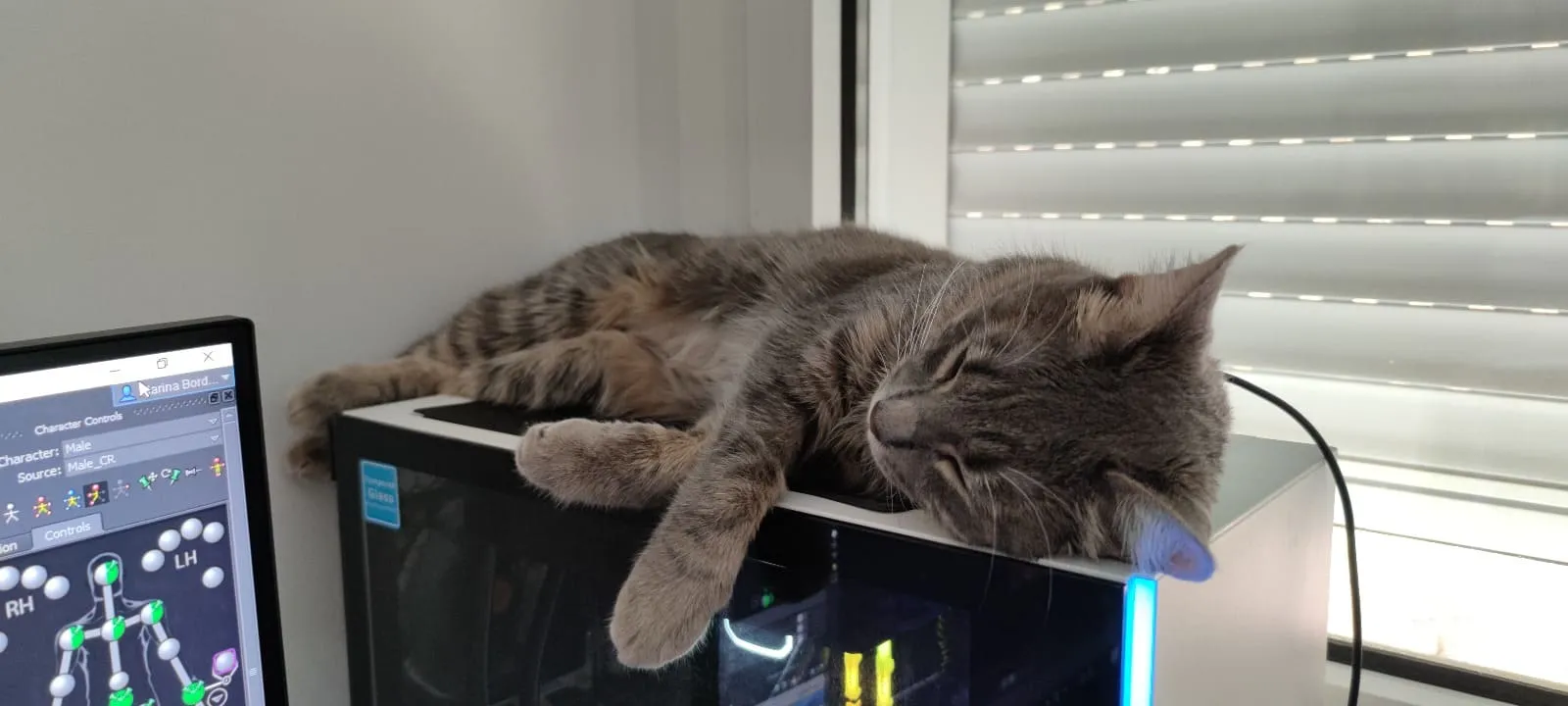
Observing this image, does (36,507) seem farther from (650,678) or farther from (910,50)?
(910,50)

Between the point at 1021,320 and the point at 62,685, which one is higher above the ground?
the point at 1021,320

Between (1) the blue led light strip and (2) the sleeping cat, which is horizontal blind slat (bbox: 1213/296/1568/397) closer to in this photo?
(2) the sleeping cat

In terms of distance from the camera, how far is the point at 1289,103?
132cm

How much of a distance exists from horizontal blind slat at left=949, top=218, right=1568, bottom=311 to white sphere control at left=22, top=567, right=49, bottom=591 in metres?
1.04

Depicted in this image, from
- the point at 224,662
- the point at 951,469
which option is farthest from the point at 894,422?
the point at 224,662

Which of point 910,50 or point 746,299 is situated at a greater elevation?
point 910,50

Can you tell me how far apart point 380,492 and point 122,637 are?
13.4 inches

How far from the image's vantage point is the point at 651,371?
50.3 inches

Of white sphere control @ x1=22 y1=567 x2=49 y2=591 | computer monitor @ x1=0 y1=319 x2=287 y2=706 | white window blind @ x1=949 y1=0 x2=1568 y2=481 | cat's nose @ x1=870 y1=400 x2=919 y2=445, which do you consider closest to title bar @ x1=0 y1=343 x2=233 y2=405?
computer monitor @ x1=0 y1=319 x2=287 y2=706

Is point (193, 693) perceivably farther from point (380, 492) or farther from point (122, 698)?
point (380, 492)

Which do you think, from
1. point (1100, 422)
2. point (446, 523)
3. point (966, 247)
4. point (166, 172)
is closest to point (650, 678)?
point (446, 523)

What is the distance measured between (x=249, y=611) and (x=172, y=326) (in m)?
0.24

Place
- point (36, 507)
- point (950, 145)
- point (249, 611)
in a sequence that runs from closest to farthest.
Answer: point (36, 507) → point (249, 611) → point (950, 145)

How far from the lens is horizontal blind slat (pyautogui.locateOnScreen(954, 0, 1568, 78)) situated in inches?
46.5
